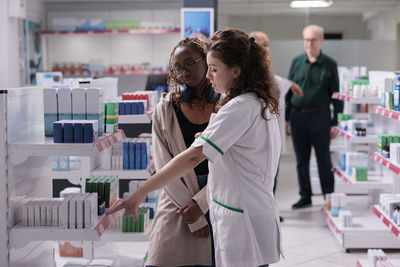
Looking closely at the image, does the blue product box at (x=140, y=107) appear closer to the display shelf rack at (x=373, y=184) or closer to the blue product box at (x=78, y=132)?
the blue product box at (x=78, y=132)

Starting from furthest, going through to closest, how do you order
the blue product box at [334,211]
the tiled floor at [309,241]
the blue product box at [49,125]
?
the blue product box at [334,211], the tiled floor at [309,241], the blue product box at [49,125]

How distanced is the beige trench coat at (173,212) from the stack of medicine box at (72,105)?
1.93 ft

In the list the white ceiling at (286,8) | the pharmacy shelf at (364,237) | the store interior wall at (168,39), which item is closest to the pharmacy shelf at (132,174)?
the pharmacy shelf at (364,237)

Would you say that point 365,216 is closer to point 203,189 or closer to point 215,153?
point 203,189

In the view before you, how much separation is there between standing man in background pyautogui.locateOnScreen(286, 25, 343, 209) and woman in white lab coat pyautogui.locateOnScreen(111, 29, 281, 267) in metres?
4.40

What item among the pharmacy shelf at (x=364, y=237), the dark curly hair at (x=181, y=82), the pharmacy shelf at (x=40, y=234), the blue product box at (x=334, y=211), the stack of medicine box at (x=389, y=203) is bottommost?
the pharmacy shelf at (x=364, y=237)

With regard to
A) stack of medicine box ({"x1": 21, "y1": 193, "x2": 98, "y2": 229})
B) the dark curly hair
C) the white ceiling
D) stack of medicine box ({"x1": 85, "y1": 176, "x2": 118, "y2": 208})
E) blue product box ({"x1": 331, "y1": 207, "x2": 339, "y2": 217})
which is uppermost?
the white ceiling

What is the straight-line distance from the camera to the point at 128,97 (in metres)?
4.51

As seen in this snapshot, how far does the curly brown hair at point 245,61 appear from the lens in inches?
80.7

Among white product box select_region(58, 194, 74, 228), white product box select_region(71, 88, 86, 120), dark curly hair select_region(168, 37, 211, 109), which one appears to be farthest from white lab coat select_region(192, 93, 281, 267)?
white product box select_region(71, 88, 86, 120)

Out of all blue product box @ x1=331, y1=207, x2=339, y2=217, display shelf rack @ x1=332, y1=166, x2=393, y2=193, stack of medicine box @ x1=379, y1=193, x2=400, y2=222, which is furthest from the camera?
blue product box @ x1=331, y1=207, x2=339, y2=217

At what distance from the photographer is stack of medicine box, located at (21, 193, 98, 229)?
276 cm

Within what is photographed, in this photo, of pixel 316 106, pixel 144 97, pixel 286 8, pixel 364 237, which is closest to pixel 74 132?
pixel 144 97

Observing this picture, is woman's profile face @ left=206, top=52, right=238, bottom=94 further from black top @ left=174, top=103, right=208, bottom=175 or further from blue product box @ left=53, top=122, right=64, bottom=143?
blue product box @ left=53, top=122, right=64, bottom=143
